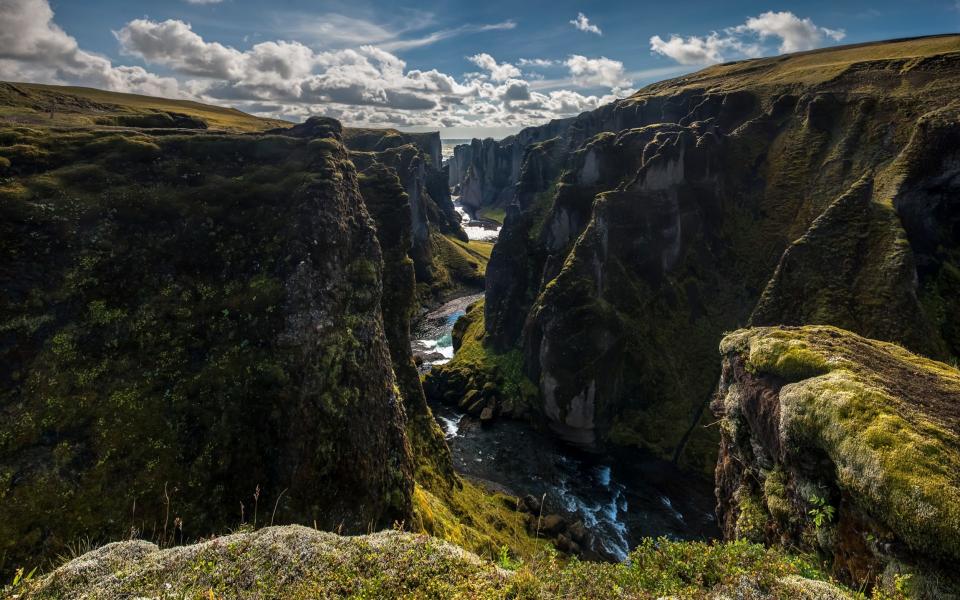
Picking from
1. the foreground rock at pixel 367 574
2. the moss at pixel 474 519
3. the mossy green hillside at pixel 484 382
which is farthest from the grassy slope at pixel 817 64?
the foreground rock at pixel 367 574

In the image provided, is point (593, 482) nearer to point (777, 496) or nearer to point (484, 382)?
point (484, 382)

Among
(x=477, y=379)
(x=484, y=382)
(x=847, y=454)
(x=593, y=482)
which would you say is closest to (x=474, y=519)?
(x=593, y=482)

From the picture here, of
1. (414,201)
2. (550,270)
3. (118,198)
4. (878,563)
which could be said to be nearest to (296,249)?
(118,198)

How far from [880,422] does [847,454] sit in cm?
162

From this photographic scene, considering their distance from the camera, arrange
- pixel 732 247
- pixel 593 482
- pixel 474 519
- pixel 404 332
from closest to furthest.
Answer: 1. pixel 474 519
2. pixel 404 332
3. pixel 593 482
4. pixel 732 247

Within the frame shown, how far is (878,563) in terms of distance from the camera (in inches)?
512

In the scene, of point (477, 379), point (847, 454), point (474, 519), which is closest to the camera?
point (847, 454)

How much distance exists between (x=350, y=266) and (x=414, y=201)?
130582mm

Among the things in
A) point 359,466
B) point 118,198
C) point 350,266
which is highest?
point 118,198

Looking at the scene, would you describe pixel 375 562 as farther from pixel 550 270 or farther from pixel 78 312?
pixel 550 270

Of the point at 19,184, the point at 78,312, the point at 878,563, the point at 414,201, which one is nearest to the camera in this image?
the point at 878,563

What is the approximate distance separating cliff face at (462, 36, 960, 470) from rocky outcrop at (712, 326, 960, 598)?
33.9 meters

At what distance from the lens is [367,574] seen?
9.91 meters

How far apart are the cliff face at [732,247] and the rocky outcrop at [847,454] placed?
33.9 m
